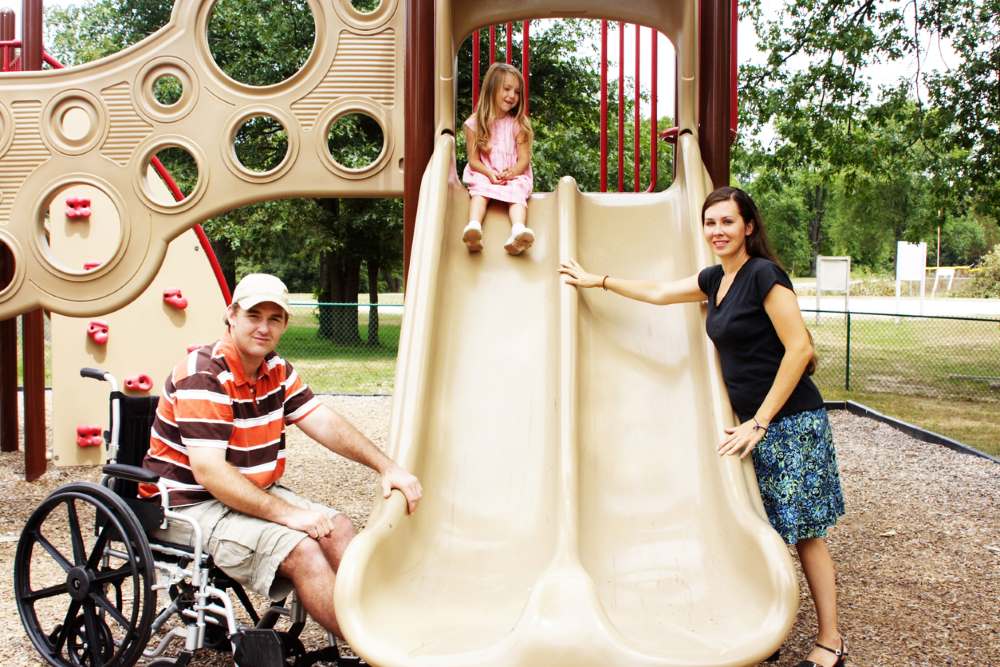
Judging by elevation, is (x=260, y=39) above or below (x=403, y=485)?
above

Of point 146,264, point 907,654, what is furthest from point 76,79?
point 907,654

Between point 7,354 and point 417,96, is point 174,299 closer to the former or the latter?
point 7,354

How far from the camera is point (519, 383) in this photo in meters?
3.81

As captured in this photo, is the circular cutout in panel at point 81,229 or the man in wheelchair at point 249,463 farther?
the circular cutout in panel at point 81,229

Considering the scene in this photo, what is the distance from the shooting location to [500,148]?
5008 mm

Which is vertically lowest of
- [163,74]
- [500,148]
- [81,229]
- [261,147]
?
[81,229]

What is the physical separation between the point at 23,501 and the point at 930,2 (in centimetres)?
1084

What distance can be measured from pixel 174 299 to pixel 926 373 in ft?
38.6

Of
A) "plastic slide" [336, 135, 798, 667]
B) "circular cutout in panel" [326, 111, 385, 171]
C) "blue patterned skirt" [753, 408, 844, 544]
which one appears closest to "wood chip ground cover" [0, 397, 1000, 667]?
"blue patterned skirt" [753, 408, 844, 544]

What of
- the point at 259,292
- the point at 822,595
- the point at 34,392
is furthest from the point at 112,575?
the point at 34,392

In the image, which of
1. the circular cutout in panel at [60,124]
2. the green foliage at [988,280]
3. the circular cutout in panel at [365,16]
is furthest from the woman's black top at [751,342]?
the green foliage at [988,280]

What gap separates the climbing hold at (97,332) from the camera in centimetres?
706

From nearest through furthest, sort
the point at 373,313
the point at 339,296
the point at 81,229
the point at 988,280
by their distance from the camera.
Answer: the point at 81,229, the point at 373,313, the point at 339,296, the point at 988,280

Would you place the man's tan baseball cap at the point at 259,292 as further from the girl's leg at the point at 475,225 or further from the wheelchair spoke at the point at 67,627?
the girl's leg at the point at 475,225
